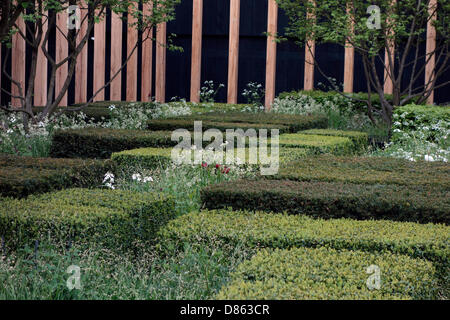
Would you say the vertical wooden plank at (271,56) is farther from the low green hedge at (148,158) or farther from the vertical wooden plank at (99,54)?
the low green hedge at (148,158)

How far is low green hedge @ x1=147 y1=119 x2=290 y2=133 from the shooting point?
9984 mm

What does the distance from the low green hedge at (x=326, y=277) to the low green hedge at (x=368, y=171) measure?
1.99 m

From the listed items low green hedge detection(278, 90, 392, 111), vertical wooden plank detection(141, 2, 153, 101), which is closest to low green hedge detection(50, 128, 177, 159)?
low green hedge detection(278, 90, 392, 111)

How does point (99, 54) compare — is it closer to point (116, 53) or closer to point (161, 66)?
point (116, 53)

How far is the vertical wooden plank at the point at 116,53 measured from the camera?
1558cm

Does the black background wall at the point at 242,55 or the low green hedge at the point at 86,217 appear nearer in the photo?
the low green hedge at the point at 86,217

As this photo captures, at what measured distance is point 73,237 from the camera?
4.23 metres

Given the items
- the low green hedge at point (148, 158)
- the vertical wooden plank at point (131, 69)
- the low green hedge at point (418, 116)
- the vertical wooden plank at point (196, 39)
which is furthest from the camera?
the vertical wooden plank at point (131, 69)

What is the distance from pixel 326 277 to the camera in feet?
11.0

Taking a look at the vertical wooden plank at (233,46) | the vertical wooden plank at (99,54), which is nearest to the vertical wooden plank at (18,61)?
the vertical wooden plank at (99,54)

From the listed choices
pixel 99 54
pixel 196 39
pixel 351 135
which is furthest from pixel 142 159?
pixel 196 39

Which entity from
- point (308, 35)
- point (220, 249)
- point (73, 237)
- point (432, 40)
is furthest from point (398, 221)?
point (432, 40)
